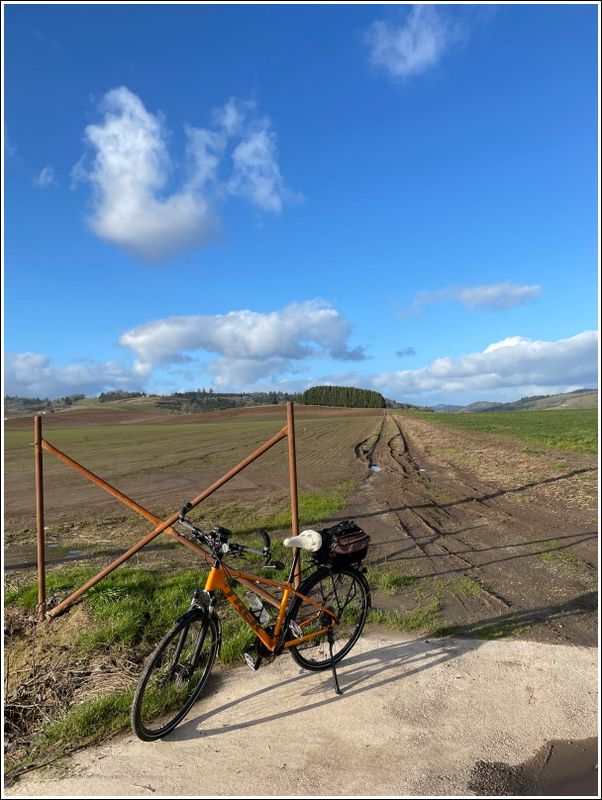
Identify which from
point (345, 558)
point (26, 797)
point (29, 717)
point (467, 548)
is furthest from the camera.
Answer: point (467, 548)

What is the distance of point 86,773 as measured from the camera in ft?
10.1

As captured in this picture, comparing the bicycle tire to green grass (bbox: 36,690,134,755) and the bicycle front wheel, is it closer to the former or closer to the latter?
the bicycle front wheel

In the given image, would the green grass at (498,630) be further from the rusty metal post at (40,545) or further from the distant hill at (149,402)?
the distant hill at (149,402)

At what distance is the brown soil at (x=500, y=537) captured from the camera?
17.2 feet

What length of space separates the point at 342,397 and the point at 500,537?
138 meters

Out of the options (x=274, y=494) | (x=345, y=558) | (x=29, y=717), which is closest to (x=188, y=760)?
(x=29, y=717)

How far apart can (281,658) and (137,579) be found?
8.80 feet

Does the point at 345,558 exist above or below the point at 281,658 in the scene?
above

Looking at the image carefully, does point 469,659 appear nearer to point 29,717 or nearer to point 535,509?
point 29,717

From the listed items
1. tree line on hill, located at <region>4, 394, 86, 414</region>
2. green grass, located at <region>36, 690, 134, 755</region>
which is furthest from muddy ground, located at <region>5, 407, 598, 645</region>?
tree line on hill, located at <region>4, 394, 86, 414</region>

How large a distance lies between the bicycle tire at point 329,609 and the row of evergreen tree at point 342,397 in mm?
135925

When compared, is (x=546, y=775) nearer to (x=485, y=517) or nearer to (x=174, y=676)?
(x=174, y=676)

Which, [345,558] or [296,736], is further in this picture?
[345,558]

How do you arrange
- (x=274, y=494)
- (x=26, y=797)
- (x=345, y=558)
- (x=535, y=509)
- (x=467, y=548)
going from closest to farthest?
(x=26, y=797) < (x=345, y=558) < (x=467, y=548) < (x=535, y=509) < (x=274, y=494)
